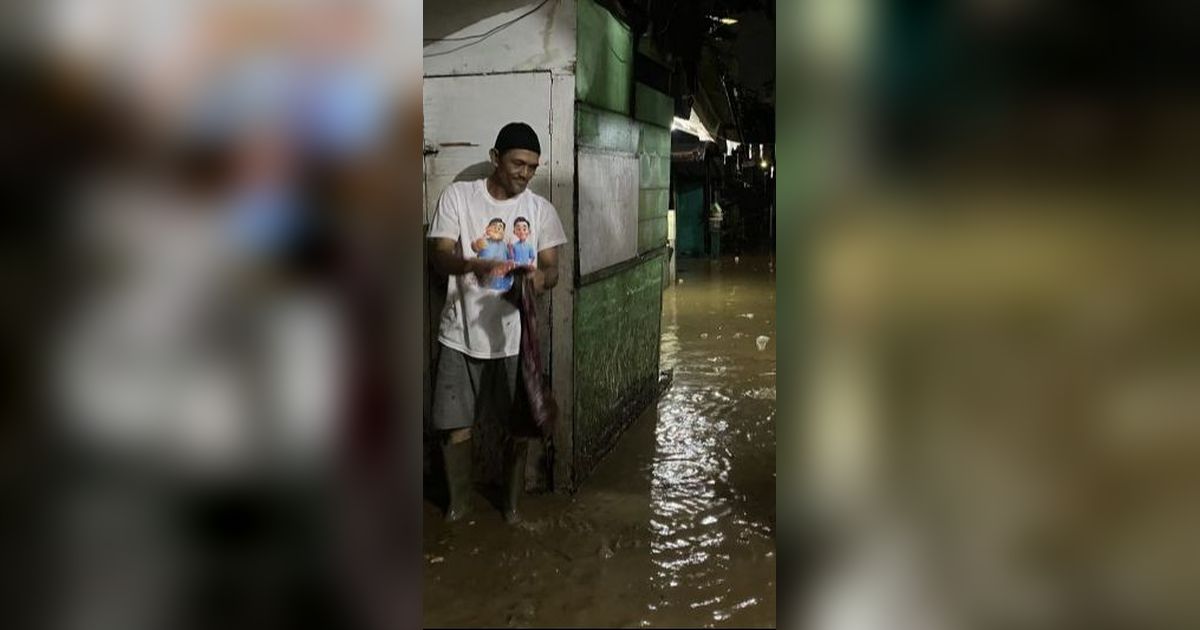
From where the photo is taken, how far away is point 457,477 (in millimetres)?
4855

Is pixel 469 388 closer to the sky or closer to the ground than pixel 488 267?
closer to the ground

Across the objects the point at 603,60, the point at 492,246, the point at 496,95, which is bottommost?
the point at 492,246

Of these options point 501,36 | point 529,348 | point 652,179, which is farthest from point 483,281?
point 652,179

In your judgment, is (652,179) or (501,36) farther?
(652,179)

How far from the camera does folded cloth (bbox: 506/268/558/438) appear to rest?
459 centimetres

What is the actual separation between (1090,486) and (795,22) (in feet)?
2.82

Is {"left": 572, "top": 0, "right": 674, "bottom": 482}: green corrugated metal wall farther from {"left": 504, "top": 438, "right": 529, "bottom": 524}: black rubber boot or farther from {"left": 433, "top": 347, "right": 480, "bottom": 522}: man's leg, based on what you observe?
{"left": 433, "top": 347, "right": 480, "bottom": 522}: man's leg

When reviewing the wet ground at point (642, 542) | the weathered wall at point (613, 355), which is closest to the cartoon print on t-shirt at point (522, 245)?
the weathered wall at point (613, 355)

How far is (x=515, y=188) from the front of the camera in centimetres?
458

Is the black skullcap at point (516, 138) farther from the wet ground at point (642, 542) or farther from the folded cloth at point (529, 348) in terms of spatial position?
the wet ground at point (642, 542)

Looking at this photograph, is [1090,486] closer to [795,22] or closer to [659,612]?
[795,22]

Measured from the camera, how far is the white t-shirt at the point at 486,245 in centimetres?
460

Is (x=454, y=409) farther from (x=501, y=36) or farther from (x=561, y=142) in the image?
(x=501, y=36)

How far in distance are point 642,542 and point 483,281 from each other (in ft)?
5.54
